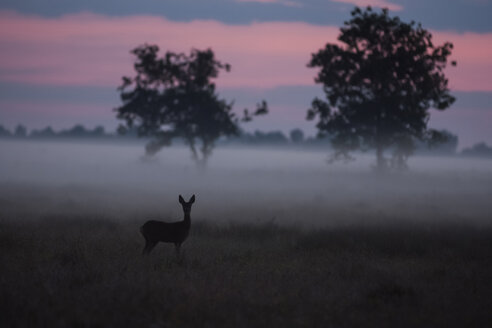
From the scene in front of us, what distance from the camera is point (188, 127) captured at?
44656 mm

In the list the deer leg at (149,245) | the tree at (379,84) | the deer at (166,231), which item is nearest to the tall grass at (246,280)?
the deer leg at (149,245)

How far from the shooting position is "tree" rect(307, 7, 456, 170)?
119 ft

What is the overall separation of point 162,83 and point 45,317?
3846 centimetres

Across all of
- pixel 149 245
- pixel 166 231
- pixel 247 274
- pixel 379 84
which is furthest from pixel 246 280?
pixel 379 84

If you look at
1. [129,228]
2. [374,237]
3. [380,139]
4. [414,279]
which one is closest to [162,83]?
[380,139]

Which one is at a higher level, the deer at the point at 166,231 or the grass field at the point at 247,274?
the deer at the point at 166,231

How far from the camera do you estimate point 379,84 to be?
37.4 metres

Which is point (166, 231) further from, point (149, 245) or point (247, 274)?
point (247, 274)

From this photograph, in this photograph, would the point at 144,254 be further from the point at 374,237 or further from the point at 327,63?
the point at 327,63

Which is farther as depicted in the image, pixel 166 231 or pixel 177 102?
pixel 177 102

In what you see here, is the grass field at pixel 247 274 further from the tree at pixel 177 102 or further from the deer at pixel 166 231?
the tree at pixel 177 102

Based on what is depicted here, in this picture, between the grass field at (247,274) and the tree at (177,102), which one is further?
the tree at (177,102)

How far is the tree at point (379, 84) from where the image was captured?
36312 mm

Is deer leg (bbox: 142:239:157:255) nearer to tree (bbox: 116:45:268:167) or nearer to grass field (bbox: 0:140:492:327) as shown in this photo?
grass field (bbox: 0:140:492:327)
